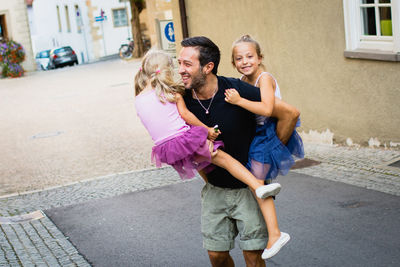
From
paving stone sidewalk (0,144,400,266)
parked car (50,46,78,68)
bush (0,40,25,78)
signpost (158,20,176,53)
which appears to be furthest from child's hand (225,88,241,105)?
parked car (50,46,78,68)

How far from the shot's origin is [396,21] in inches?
319

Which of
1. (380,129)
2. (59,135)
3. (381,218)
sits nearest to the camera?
(381,218)

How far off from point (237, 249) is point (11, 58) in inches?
1247

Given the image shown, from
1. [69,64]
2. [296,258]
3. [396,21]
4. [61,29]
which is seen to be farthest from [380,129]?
[61,29]

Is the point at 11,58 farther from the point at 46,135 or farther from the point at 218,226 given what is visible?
the point at 218,226

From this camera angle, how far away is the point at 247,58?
3.87m

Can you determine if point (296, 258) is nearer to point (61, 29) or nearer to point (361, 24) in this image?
point (361, 24)

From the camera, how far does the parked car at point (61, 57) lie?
44469 mm

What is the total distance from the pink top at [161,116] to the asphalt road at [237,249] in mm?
2016

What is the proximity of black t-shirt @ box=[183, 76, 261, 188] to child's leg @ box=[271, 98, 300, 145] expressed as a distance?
A: 0.13 m

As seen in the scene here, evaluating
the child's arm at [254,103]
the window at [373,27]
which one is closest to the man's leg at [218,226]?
the child's arm at [254,103]

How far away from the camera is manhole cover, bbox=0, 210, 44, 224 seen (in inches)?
284

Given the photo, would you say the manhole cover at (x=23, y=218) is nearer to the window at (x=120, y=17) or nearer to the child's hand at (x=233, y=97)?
the child's hand at (x=233, y=97)

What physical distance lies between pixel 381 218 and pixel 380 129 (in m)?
3.00
